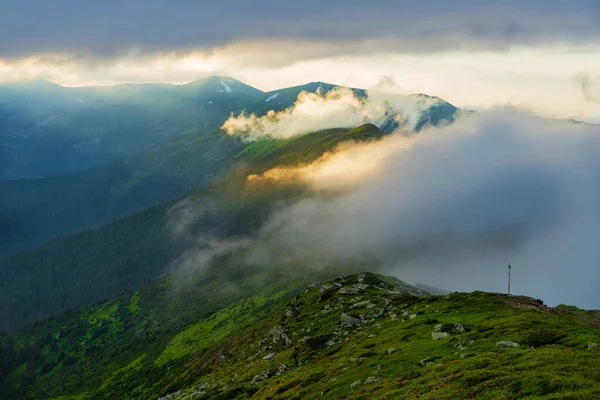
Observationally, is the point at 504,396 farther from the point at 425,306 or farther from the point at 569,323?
the point at 425,306

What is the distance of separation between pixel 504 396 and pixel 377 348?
1280 inches

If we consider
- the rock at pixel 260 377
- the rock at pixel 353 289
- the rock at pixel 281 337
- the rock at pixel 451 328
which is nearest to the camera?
the rock at pixel 451 328

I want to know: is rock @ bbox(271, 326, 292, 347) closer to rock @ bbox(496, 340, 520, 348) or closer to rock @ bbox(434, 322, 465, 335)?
rock @ bbox(434, 322, 465, 335)

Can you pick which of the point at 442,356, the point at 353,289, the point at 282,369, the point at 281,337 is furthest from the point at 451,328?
the point at 353,289

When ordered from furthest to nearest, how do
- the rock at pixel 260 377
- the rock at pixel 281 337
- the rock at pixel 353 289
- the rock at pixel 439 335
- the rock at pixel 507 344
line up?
1. the rock at pixel 353 289
2. the rock at pixel 281 337
3. the rock at pixel 260 377
4. the rock at pixel 439 335
5. the rock at pixel 507 344

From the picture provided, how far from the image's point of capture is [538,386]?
33.8 meters

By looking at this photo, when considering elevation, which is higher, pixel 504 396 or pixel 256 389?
pixel 504 396

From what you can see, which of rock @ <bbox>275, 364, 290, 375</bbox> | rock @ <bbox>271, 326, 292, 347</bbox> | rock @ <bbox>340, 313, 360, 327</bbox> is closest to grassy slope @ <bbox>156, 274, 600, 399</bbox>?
rock @ <bbox>275, 364, 290, 375</bbox>

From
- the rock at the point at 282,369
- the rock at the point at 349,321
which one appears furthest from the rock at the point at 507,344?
the rock at the point at 349,321

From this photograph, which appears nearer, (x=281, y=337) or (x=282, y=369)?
(x=282, y=369)

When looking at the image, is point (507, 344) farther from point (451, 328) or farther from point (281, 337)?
point (281, 337)

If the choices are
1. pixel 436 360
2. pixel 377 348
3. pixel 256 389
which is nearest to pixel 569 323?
pixel 436 360

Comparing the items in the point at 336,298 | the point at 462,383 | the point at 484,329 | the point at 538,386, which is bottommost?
the point at 336,298

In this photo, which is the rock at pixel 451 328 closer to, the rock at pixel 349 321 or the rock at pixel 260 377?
the rock at pixel 349 321
